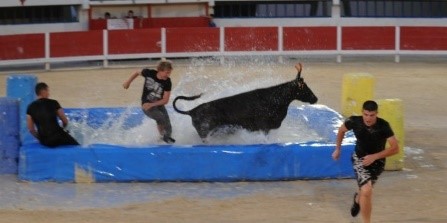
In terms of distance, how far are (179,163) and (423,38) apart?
51.2ft

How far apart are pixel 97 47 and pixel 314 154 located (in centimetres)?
1426

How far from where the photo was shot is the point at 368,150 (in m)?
9.80

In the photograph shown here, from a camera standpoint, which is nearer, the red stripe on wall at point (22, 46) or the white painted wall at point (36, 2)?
the red stripe on wall at point (22, 46)

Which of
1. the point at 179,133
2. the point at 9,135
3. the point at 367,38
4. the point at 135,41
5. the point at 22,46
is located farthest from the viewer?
the point at 367,38

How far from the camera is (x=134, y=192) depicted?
39.2 feet

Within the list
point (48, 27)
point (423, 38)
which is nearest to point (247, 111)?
point (423, 38)

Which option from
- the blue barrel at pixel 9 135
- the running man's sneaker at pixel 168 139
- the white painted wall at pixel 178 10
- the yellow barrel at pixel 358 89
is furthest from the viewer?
the white painted wall at pixel 178 10

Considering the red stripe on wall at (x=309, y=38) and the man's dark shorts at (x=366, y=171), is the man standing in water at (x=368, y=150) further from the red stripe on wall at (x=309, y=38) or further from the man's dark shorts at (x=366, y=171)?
the red stripe on wall at (x=309, y=38)

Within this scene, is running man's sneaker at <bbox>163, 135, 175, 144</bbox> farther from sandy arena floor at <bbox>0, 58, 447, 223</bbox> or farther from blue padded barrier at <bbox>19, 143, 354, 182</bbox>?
sandy arena floor at <bbox>0, 58, 447, 223</bbox>

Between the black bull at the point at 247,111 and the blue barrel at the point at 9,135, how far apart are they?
1.98 metres

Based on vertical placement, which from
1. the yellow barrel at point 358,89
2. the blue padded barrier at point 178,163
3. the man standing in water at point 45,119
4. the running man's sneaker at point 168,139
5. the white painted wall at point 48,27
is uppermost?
the white painted wall at point 48,27

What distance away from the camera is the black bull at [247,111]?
13211mm

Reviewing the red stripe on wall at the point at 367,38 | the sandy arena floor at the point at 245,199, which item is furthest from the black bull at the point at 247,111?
the red stripe on wall at the point at 367,38

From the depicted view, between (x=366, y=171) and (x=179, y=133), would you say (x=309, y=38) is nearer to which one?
(x=179, y=133)
